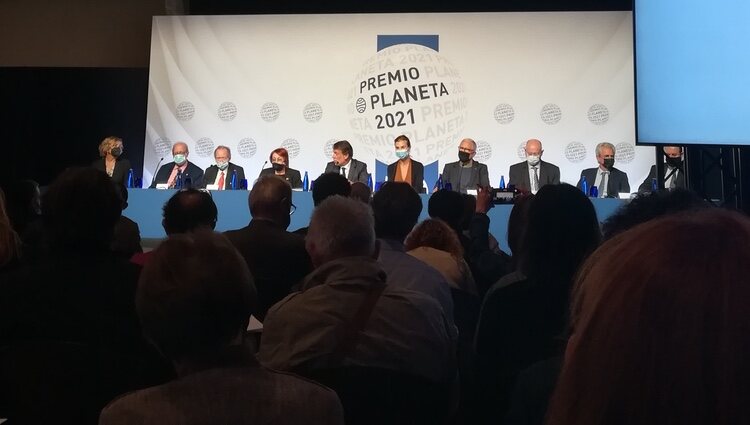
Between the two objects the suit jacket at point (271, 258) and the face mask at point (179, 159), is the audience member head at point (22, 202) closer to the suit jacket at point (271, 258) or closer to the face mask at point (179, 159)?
the suit jacket at point (271, 258)

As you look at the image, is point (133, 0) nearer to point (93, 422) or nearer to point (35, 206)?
point (35, 206)

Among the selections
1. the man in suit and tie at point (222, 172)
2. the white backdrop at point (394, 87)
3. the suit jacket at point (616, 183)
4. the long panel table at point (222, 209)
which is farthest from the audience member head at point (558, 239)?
the white backdrop at point (394, 87)

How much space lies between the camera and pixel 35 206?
2986mm

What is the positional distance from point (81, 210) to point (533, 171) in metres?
6.39

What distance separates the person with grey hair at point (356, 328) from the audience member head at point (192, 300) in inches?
20.2

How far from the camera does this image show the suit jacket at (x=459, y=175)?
721cm

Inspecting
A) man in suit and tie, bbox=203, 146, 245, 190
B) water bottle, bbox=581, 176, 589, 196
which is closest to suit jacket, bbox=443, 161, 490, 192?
water bottle, bbox=581, 176, 589, 196

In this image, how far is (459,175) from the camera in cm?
732

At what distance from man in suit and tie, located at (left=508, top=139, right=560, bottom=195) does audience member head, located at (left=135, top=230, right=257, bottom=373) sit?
21.7 feet

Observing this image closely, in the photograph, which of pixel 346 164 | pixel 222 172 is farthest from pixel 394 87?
pixel 222 172

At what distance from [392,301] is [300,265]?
3.23 feet

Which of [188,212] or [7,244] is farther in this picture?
[188,212]

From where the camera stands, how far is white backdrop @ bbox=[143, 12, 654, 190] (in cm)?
821

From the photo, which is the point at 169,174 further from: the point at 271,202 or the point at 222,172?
the point at 271,202
